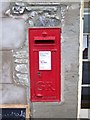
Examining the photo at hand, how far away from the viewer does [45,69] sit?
3.49 meters

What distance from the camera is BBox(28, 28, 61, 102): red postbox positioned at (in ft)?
11.2

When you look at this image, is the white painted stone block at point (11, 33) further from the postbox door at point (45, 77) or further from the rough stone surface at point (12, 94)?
the rough stone surface at point (12, 94)

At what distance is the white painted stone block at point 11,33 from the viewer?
3451 millimetres

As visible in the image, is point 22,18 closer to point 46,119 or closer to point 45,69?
point 45,69

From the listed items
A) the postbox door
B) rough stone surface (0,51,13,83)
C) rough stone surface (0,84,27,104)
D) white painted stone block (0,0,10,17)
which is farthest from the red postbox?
white painted stone block (0,0,10,17)

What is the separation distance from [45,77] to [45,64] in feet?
0.56

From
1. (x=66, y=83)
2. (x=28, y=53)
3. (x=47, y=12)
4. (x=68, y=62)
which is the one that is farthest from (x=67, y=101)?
(x=47, y=12)

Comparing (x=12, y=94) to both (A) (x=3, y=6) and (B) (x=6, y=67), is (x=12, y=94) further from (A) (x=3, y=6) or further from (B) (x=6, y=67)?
(A) (x=3, y=6)

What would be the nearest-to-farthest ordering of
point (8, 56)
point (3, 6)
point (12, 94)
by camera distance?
point (3, 6), point (8, 56), point (12, 94)

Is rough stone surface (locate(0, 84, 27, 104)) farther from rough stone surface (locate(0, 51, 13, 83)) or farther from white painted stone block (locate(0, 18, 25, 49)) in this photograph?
white painted stone block (locate(0, 18, 25, 49))

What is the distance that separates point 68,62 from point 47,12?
A: 682 millimetres

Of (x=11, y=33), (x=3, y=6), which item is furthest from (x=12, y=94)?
(x=3, y=6)

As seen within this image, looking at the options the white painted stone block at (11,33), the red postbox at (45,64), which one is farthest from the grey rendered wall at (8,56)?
the red postbox at (45,64)

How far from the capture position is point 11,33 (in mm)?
3479
